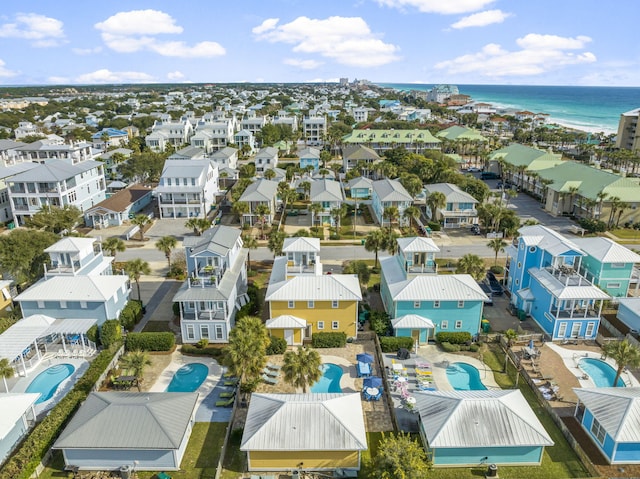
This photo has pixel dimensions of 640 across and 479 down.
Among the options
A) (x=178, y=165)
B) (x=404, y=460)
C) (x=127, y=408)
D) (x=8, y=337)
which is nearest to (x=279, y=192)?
(x=178, y=165)

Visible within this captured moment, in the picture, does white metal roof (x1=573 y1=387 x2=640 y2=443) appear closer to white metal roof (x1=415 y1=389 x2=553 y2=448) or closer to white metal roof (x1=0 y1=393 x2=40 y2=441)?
white metal roof (x1=415 y1=389 x2=553 y2=448)

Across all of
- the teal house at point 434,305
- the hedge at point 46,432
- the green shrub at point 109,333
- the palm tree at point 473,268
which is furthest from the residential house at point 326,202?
the hedge at point 46,432

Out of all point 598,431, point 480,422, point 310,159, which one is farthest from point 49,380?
point 310,159

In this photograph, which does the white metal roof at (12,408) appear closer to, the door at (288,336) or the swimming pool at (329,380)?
the door at (288,336)

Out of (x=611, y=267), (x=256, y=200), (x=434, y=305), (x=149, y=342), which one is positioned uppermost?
(x=256, y=200)

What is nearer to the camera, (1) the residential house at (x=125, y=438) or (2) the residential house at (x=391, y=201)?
(1) the residential house at (x=125, y=438)

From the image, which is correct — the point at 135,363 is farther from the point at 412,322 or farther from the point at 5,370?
the point at 412,322

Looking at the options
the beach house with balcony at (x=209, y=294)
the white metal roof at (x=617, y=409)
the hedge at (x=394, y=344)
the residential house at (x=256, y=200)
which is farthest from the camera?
the residential house at (x=256, y=200)
